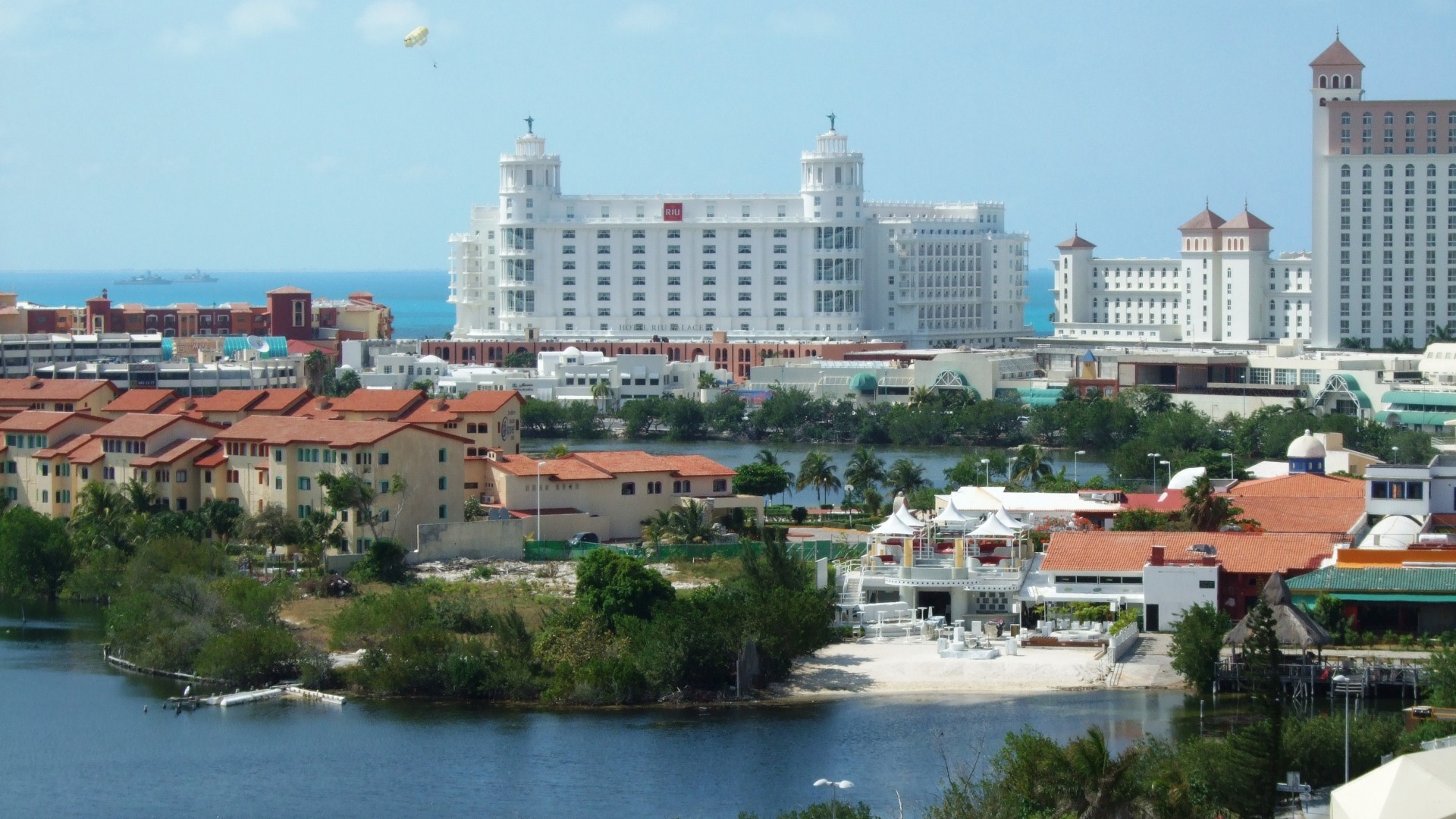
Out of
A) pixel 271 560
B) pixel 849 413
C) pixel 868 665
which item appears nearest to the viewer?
pixel 868 665

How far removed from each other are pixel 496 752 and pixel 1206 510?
1529cm

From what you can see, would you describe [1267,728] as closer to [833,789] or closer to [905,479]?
[833,789]

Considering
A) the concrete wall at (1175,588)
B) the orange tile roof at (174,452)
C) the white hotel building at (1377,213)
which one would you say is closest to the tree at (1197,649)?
the concrete wall at (1175,588)

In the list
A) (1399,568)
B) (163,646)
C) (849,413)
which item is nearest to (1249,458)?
(849,413)

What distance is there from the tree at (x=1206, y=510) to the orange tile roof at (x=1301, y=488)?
138 inches

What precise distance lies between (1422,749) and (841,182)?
89.0 metres

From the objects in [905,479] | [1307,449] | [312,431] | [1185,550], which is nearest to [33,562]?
[312,431]

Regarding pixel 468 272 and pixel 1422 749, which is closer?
pixel 1422 749

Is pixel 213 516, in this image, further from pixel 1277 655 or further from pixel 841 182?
pixel 841 182

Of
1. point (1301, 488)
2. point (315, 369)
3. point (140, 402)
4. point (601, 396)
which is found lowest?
point (1301, 488)

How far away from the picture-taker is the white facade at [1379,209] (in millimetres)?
106062

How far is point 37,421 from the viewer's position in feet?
188

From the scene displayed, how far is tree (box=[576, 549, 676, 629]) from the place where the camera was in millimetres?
40750

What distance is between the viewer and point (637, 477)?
52.5 meters
